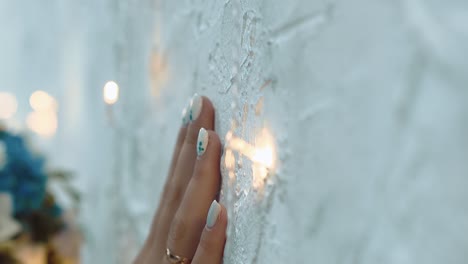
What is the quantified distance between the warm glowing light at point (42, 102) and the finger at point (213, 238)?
4.00 feet

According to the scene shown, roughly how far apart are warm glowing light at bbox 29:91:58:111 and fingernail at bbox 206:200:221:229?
1220mm

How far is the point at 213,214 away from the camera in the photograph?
42cm

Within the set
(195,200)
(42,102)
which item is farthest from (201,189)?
(42,102)

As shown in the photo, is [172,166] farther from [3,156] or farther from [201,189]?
[3,156]

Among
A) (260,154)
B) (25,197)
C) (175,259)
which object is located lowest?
(25,197)

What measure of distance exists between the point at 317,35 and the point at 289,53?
37 millimetres

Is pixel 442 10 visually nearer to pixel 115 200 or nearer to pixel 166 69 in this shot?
pixel 166 69

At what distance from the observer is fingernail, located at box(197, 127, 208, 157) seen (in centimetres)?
45

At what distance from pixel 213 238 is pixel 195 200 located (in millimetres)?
40

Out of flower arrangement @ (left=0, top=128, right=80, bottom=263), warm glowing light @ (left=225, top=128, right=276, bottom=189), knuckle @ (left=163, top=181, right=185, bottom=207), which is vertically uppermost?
warm glowing light @ (left=225, top=128, right=276, bottom=189)

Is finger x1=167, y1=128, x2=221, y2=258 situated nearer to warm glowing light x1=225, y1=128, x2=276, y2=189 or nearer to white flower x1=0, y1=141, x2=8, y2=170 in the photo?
warm glowing light x1=225, y1=128, x2=276, y2=189

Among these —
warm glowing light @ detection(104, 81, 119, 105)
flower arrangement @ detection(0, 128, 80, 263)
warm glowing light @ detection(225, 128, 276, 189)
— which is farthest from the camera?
warm glowing light @ detection(104, 81, 119, 105)

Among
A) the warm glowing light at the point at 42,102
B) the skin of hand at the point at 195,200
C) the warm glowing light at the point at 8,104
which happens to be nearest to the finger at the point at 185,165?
the skin of hand at the point at 195,200

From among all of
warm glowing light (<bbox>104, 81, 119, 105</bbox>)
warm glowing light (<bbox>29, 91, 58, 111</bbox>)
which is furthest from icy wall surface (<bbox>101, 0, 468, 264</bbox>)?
warm glowing light (<bbox>29, 91, 58, 111</bbox>)
